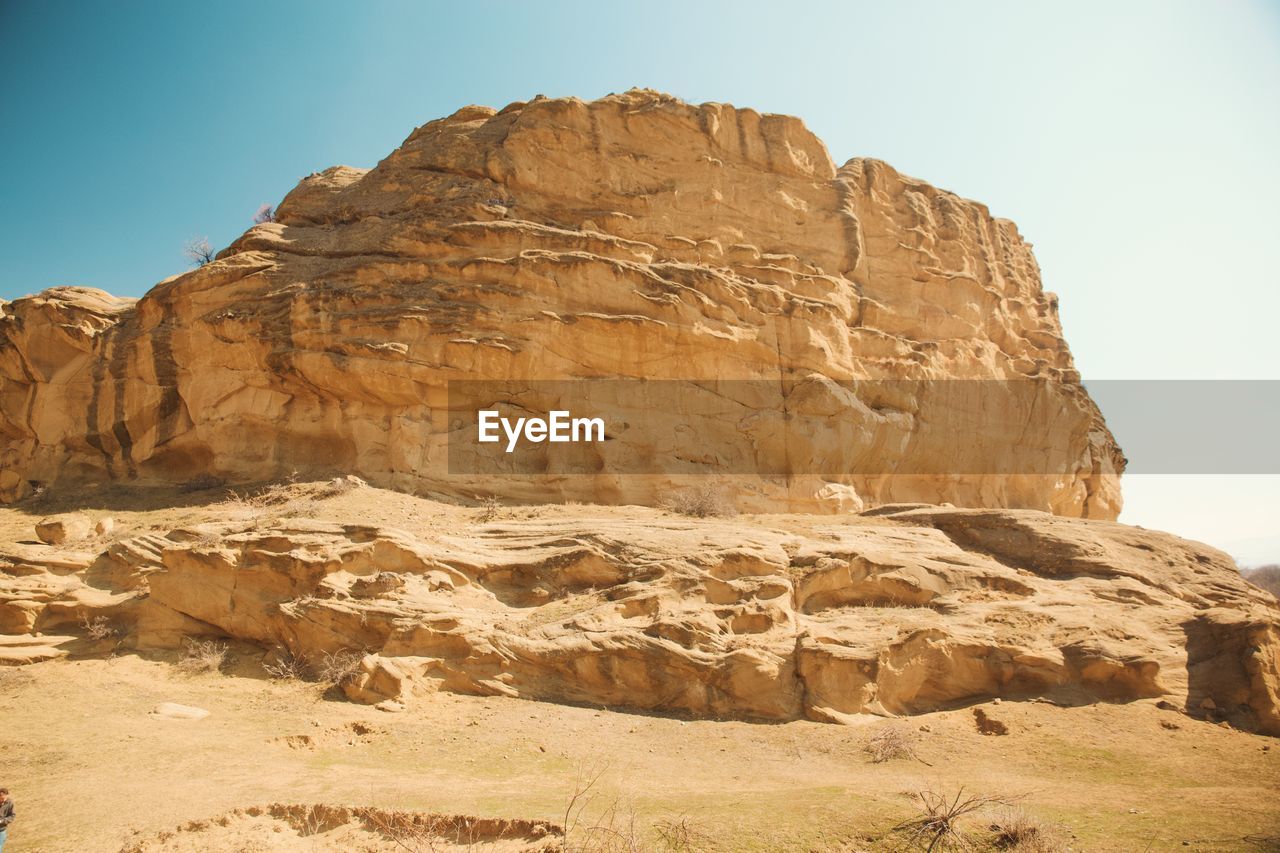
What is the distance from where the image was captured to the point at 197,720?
417 inches

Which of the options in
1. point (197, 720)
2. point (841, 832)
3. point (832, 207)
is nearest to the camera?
point (841, 832)

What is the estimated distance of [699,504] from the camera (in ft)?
53.8

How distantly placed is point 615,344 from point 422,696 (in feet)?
33.7

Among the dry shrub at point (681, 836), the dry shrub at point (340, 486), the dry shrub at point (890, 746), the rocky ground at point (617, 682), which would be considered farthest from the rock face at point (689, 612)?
the dry shrub at point (681, 836)

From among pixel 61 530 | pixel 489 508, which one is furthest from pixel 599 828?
pixel 61 530

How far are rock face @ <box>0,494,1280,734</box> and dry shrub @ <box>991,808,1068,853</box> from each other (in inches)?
142

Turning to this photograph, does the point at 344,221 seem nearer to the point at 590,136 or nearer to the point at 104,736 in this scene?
the point at 590,136

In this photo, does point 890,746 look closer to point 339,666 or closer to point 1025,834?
point 1025,834

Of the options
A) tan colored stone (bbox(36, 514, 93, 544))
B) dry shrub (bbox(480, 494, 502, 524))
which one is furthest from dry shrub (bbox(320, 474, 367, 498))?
tan colored stone (bbox(36, 514, 93, 544))

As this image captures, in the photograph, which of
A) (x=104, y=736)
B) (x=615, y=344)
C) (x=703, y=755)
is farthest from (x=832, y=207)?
(x=104, y=736)

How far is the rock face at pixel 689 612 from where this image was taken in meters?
11.3

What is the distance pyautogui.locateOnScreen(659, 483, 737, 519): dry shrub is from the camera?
1622cm

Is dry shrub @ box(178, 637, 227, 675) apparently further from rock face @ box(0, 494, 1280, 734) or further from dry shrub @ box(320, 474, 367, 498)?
dry shrub @ box(320, 474, 367, 498)

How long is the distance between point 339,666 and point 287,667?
1.13 meters
